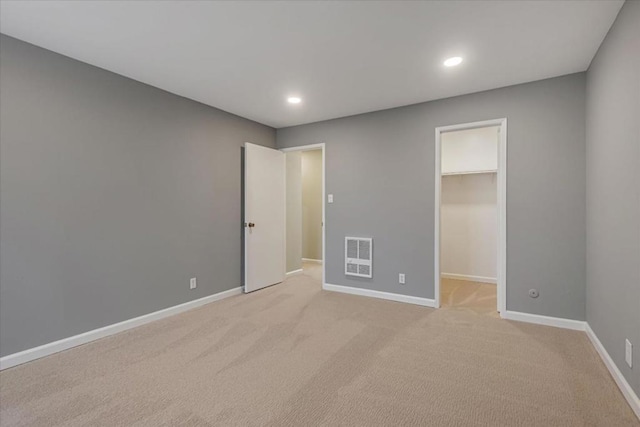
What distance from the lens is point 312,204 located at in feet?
21.9

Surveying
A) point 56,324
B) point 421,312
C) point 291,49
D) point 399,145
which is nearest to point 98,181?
point 56,324

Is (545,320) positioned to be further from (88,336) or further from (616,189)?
(88,336)

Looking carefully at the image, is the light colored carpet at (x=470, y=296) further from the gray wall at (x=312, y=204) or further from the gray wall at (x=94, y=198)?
the gray wall at (x=94, y=198)

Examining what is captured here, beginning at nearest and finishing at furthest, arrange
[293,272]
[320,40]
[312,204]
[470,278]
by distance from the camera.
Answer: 1. [320,40]
2. [470,278]
3. [293,272]
4. [312,204]

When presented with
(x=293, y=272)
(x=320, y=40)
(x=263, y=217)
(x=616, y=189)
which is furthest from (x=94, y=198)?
(x=616, y=189)

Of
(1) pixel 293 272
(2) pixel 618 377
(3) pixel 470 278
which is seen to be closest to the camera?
(2) pixel 618 377

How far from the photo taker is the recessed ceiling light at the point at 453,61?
2.62 metres

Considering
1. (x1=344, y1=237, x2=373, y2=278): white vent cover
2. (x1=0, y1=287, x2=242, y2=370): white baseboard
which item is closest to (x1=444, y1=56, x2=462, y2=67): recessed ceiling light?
(x1=344, y1=237, x2=373, y2=278): white vent cover

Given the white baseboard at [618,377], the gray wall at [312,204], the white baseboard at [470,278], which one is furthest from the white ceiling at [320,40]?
the gray wall at [312,204]

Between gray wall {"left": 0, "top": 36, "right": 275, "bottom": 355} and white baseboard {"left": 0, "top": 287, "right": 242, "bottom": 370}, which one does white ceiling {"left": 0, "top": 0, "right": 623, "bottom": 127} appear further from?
white baseboard {"left": 0, "top": 287, "right": 242, "bottom": 370}

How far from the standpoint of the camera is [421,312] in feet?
11.3

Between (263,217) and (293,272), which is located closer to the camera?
(263,217)

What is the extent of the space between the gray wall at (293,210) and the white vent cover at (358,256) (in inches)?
56.2

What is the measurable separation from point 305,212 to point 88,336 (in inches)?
178
